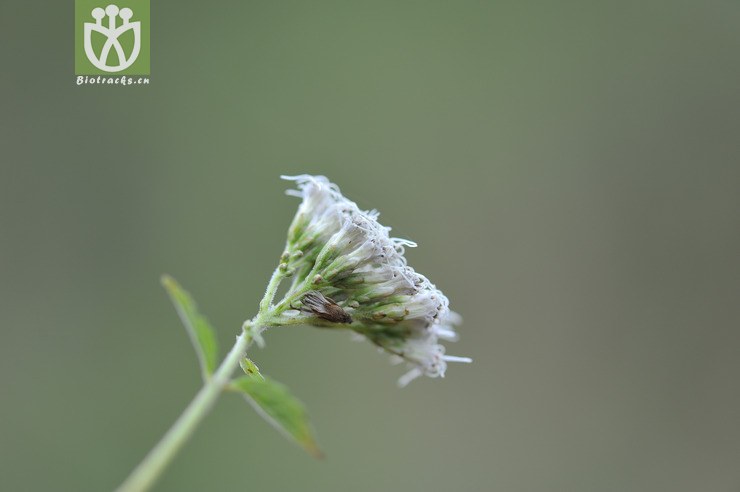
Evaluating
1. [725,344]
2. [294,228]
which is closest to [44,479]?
[294,228]

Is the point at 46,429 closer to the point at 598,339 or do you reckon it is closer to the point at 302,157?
the point at 302,157

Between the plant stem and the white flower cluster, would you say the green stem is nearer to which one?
the plant stem

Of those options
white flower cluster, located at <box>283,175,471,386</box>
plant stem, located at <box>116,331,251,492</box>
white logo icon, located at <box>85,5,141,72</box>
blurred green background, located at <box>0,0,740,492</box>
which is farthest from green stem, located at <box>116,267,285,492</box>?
blurred green background, located at <box>0,0,740,492</box>

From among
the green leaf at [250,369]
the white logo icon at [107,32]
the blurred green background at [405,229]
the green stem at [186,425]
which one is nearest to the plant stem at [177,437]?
the green stem at [186,425]

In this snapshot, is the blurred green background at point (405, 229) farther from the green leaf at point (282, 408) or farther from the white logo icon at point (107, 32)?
the green leaf at point (282, 408)

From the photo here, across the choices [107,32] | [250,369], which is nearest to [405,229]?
[107,32]

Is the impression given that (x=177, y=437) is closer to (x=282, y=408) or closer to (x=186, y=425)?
(x=186, y=425)
